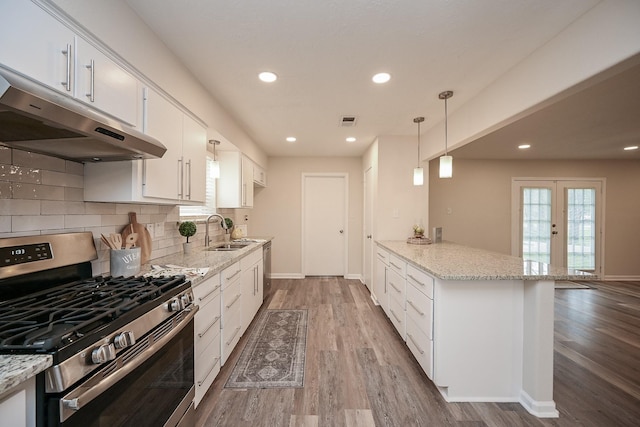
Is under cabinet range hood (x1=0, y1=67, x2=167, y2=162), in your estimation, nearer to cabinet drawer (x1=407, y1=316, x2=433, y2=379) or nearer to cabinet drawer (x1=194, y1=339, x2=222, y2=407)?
cabinet drawer (x1=194, y1=339, x2=222, y2=407)

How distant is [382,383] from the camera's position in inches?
83.4

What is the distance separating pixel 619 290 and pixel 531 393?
466cm

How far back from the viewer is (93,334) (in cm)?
90

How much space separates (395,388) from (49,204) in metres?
2.43

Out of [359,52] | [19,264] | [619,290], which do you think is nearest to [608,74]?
[359,52]

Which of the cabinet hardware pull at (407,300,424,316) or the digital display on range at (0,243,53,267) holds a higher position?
the digital display on range at (0,243,53,267)

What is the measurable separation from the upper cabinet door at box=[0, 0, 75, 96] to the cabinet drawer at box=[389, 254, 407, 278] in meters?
2.55

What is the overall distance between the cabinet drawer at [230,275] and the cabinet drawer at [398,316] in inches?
62.5

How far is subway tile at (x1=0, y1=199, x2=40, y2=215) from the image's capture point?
1.20 m

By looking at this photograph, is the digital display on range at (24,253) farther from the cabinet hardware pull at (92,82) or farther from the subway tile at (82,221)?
the cabinet hardware pull at (92,82)

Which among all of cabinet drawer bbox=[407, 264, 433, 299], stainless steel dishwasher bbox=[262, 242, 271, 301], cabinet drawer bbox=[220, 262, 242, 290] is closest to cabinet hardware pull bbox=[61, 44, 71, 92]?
cabinet drawer bbox=[220, 262, 242, 290]

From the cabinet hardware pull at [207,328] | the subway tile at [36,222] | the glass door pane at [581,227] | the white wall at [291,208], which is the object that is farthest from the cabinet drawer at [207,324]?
the glass door pane at [581,227]

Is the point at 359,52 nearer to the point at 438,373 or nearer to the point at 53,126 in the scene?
the point at 53,126

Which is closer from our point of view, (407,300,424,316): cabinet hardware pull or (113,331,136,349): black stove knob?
(113,331,136,349): black stove knob
